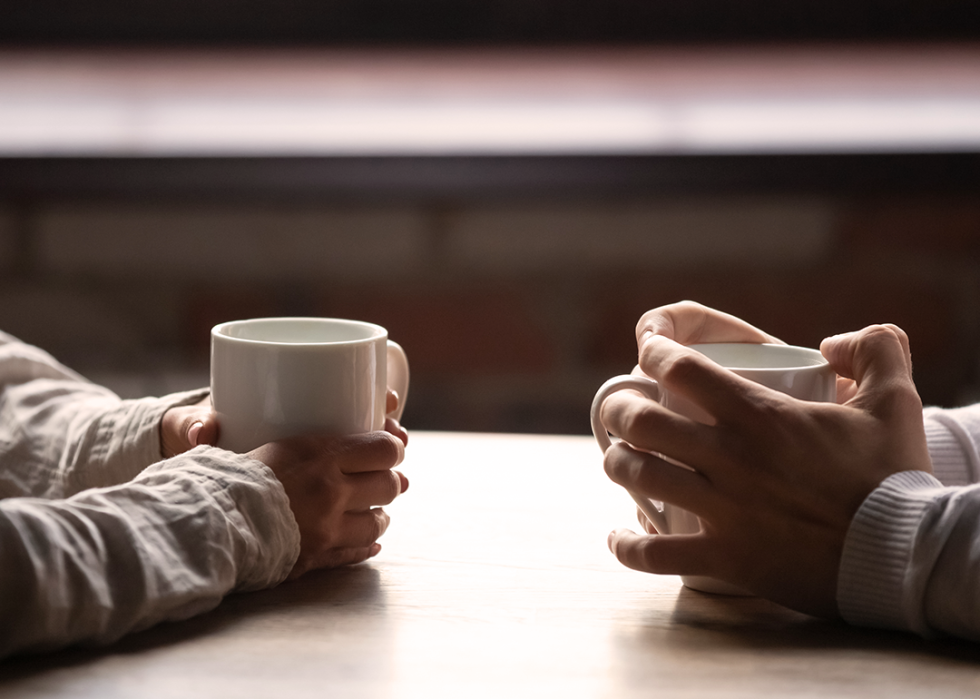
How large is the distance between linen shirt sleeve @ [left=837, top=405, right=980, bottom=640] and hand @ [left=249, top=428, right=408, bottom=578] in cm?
31

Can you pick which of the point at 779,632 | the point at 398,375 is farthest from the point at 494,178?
the point at 779,632

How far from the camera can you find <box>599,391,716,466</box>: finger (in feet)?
1.83

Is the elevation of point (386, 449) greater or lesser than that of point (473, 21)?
lesser

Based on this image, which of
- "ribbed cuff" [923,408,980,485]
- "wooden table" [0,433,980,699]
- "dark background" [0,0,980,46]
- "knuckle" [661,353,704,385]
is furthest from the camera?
"dark background" [0,0,980,46]

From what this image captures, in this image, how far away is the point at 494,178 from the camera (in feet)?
5.85

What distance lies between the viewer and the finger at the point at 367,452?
64 centimetres

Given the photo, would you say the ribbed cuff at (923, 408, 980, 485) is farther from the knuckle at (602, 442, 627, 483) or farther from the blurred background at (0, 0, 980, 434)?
the blurred background at (0, 0, 980, 434)

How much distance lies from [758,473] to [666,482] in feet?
0.18

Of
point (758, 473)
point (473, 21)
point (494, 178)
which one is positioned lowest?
point (758, 473)

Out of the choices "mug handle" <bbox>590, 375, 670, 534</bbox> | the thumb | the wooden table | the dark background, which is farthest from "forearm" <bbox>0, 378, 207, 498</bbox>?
the dark background

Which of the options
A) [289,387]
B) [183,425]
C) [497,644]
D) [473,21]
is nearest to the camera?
[497,644]

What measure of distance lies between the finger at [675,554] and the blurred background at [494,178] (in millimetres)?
1237

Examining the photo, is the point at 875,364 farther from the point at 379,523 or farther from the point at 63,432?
the point at 63,432

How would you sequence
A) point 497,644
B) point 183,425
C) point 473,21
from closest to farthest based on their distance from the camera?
1. point 497,644
2. point 183,425
3. point 473,21
